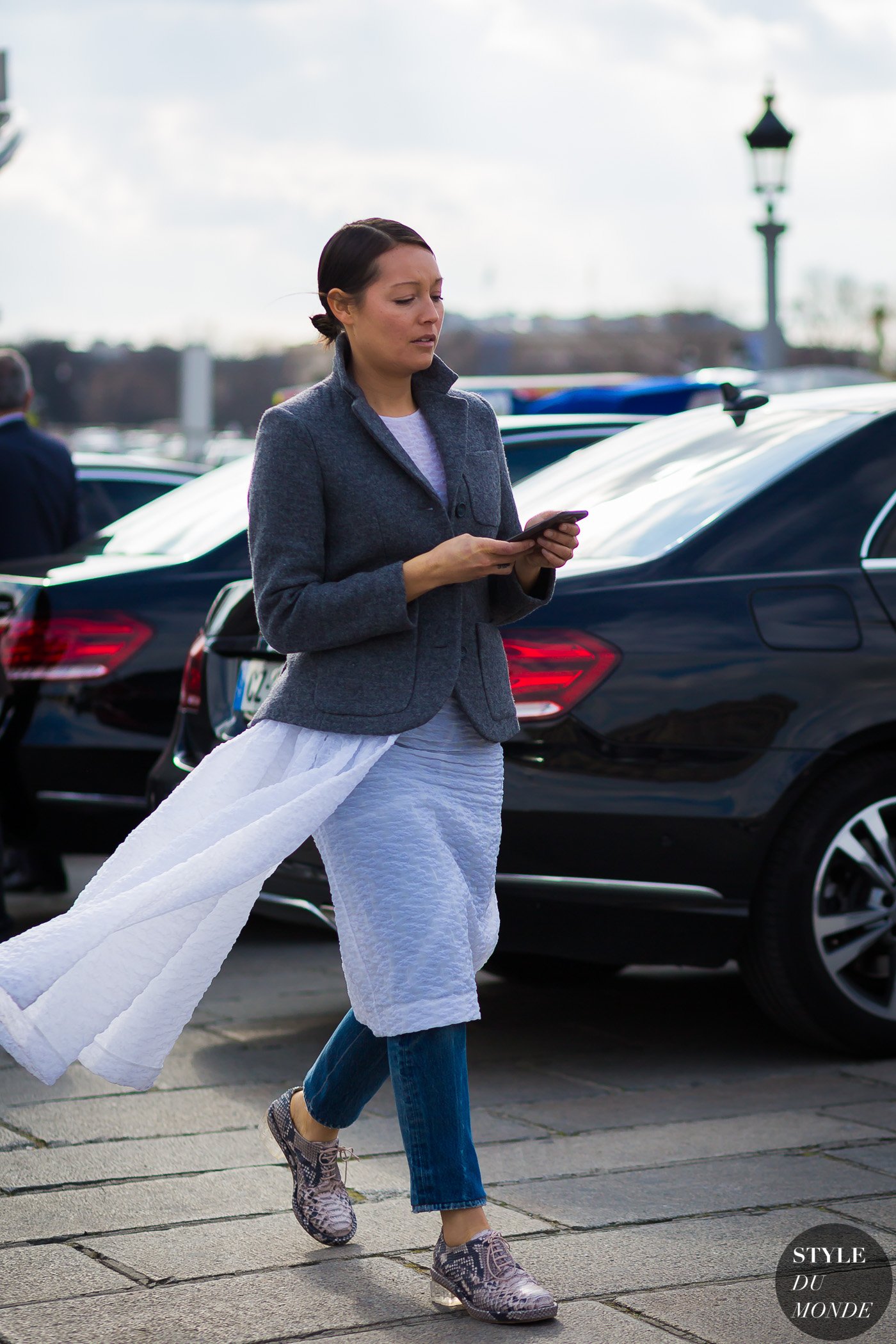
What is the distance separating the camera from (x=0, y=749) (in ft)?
19.4

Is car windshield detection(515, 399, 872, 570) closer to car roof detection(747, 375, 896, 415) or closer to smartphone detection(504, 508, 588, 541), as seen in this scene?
car roof detection(747, 375, 896, 415)

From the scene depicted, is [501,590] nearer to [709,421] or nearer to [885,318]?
[709,421]

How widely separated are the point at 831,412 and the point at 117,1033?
8.56 ft

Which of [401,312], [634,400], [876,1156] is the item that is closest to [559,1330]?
[876,1156]

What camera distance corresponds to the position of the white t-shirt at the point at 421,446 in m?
3.12

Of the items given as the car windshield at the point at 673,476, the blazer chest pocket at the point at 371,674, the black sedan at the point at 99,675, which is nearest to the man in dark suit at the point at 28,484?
the black sedan at the point at 99,675

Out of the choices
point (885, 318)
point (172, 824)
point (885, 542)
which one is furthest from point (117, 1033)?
point (885, 318)

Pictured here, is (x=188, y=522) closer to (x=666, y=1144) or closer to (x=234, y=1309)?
(x=666, y=1144)

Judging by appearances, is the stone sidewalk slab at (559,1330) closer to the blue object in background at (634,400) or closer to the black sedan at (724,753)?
the black sedan at (724,753)

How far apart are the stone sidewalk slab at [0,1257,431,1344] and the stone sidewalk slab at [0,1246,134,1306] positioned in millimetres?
42

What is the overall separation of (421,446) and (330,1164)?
1242 mm

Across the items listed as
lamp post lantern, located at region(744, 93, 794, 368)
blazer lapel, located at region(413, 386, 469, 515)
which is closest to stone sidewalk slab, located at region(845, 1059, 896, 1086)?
blazer lapel, located at region(413, 386, 469, 515)

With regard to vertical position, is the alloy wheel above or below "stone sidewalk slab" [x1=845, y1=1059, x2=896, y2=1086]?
above

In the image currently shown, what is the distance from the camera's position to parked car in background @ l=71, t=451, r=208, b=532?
9102 mm
